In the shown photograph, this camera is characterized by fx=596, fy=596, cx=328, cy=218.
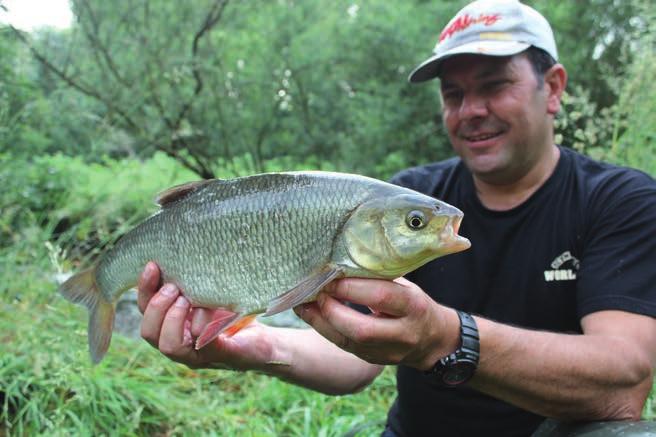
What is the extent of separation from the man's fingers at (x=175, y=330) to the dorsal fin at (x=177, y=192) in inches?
11.3

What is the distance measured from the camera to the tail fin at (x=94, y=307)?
6.37 ft

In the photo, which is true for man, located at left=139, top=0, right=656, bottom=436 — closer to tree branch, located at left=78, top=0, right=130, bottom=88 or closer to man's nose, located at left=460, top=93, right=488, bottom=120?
man's nose, located at left=460, top=93, right=488, bottom=120

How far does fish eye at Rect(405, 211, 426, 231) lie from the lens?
138 cm

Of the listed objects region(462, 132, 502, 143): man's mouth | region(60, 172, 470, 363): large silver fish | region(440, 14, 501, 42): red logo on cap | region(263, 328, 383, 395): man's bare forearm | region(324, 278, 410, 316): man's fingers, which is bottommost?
region(263, 328, 383, 395): man's bare forearm

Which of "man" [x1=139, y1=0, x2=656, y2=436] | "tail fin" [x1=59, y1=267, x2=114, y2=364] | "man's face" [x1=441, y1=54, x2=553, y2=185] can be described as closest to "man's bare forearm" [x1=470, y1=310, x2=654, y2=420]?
"man" [x1=139, y1=0, x2=656, y2=436]

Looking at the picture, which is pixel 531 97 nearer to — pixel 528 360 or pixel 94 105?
pixel 528 360

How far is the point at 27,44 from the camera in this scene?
531 cm

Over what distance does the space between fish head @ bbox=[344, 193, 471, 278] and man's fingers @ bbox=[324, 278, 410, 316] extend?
5 centimetres

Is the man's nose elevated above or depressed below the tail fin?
above

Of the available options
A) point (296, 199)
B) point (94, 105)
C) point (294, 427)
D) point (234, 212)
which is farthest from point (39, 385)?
point (94, 105)

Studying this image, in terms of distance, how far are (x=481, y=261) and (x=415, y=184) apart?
1.51ft

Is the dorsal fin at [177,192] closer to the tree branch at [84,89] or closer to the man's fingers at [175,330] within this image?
the man's fingers at [175,330]

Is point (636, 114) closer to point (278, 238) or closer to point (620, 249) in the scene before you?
point (620, 249)

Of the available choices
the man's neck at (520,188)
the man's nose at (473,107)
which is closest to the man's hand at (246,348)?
the man's neck at (520,188)
